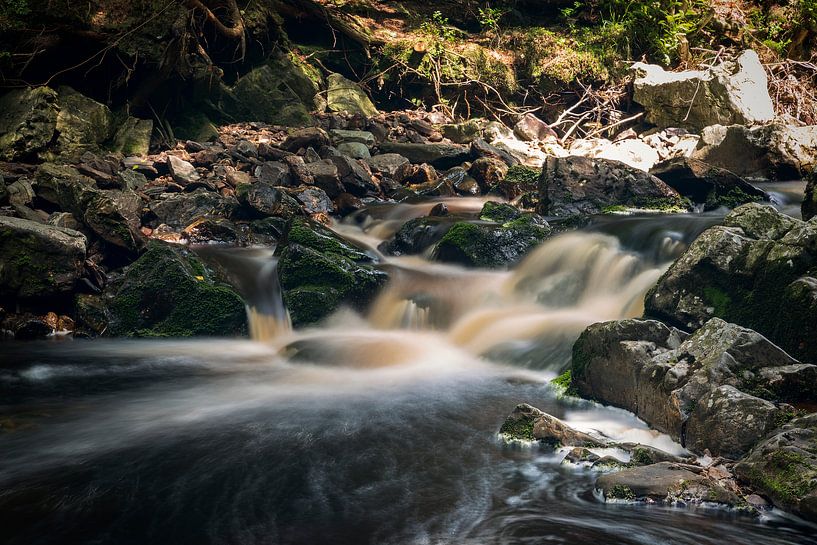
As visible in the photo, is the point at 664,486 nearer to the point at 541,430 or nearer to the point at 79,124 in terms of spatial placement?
the point at 541,430

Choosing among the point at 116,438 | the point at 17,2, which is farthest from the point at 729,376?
the point at 17,2

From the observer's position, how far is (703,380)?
4066 millimetres

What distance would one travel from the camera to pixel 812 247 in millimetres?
4855

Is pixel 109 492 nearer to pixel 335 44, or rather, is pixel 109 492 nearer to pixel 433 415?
pixel 433 415

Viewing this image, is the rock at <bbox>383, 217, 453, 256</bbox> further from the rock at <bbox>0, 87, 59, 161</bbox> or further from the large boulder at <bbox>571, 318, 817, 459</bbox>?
the rock at <bbox>0, 87, 59, 161</bbox>

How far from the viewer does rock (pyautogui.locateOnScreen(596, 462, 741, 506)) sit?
10.8 feet

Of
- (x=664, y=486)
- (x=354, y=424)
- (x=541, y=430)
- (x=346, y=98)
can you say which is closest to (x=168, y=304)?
(x=354, y=424)

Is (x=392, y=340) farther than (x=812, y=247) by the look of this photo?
Yes

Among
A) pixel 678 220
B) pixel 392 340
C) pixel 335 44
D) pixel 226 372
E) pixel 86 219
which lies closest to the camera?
pixel 226 372

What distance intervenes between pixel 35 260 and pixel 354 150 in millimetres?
8529

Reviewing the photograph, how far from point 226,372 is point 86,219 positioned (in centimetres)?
352

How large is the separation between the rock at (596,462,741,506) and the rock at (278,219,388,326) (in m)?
4.97

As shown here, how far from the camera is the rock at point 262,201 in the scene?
11.0 metres

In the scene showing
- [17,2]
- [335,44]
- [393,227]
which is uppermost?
[335,44]
